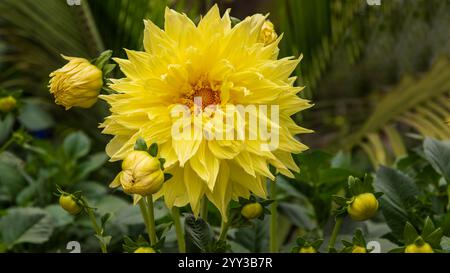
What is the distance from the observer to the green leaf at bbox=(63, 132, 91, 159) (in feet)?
3.88

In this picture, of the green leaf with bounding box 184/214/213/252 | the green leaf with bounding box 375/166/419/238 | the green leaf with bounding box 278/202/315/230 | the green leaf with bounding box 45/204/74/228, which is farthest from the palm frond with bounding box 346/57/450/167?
the green leaf with bounding box 184/214/213/252

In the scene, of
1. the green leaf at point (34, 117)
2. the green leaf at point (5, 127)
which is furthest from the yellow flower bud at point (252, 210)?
the green leaf at point (34, 117)

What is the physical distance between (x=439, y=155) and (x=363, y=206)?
258 millimetres

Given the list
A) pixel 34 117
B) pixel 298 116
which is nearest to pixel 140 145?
pixel 298 116

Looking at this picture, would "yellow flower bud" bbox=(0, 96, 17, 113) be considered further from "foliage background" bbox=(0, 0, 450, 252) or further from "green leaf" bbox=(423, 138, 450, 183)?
"green leaf" bbox=(423, 138, 450, 183)

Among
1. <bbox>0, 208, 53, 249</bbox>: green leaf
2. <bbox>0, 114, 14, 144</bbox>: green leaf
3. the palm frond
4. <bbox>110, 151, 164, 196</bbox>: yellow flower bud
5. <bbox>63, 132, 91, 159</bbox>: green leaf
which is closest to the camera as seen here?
<bbox>110, 151, 164, 196</bbox>: yellow flower bud

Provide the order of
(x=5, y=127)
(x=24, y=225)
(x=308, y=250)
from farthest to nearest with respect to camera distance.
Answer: (x=5, y=127) → (x=24, y=225) → (x=308, y=250)

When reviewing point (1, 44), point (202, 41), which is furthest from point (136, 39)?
point (1, 44)

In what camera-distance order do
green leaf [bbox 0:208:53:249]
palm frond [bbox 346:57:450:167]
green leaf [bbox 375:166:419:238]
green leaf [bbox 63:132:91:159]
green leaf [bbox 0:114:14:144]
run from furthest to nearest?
palm frond [bbox 346:57:450:167], green leaf [bbox 63:132:91:159], green leaf [bbox 0:114:14:144], green leaf [bbox 0:208:53:249], green leaf [bbox 375:166:419:238]

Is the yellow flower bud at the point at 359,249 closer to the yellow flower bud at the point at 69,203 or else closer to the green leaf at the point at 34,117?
the yellow flower bud at the point at 69,203

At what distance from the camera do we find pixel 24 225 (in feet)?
3.19

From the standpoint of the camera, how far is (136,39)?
4.07 feet

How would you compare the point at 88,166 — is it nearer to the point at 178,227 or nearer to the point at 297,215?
the point at 297,215

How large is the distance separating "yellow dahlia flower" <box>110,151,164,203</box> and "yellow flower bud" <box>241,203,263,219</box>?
15 cm
